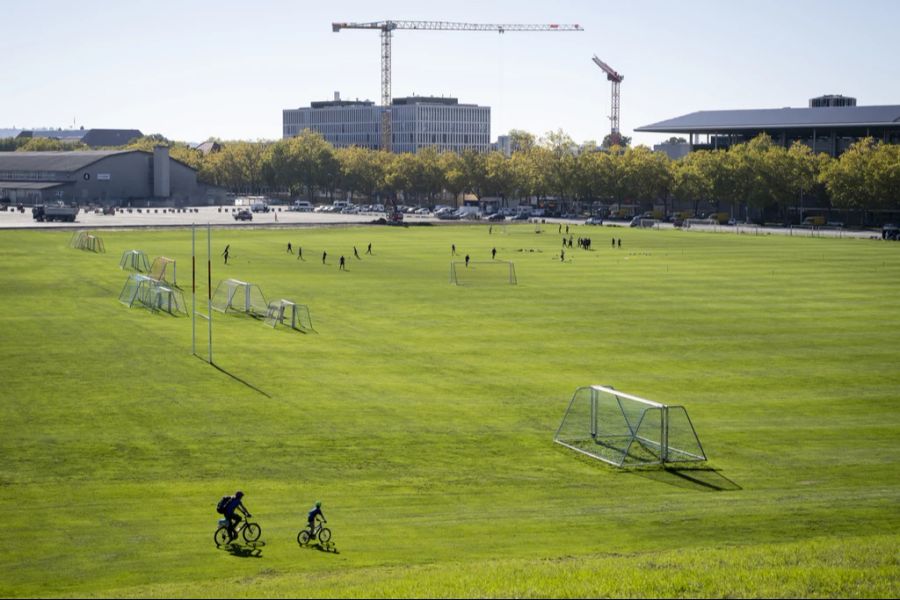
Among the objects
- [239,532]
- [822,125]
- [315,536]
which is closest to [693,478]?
→ [315,536]

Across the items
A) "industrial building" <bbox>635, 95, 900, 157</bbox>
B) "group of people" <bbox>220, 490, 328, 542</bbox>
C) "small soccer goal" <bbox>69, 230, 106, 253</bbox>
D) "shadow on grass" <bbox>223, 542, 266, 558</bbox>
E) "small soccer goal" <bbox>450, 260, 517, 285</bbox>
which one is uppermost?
"industrial building" <bbox>635, 95, 900, 157</bbox>

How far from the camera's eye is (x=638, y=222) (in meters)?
167

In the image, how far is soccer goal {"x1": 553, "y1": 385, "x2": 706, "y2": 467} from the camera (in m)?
35.8

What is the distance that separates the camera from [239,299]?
70.9 m

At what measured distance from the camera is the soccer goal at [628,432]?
35763 mm

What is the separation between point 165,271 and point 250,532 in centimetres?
5633

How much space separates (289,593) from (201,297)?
52872 millimetres

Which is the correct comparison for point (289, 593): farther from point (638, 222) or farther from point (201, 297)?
point (638, 222)

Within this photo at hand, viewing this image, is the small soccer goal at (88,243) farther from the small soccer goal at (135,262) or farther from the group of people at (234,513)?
the group of people at (234,513)

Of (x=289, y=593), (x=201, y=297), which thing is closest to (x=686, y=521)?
(x=289, y=593)

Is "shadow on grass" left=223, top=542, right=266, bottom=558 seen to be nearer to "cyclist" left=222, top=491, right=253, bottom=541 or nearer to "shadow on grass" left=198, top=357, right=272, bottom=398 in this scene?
"cyclist" left=222, top=491, right=253, bottom=541

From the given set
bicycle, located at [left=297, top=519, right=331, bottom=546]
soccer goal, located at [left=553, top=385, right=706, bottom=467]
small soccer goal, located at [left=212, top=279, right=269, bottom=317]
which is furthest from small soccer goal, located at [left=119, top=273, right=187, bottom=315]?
bicycle, located at [left=297, top=519, right=331, bottom=546]

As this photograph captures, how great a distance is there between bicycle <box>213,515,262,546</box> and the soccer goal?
12.5 m

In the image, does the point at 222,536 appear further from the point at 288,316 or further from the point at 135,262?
the point at 135,262
